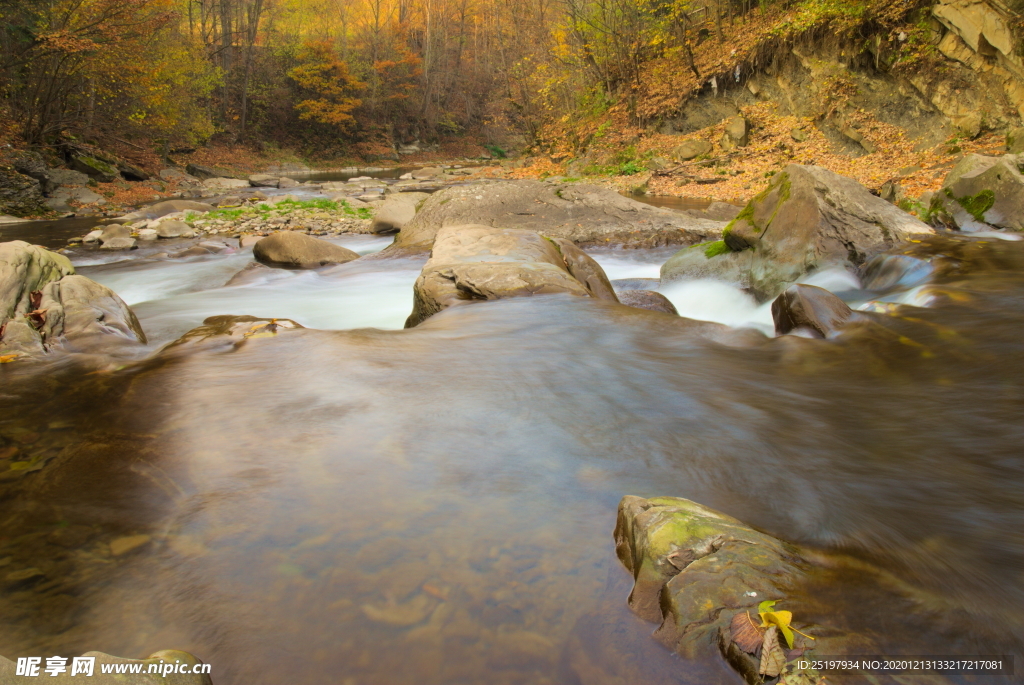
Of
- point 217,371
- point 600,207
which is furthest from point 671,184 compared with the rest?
point 217,371

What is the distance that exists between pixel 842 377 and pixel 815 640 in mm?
2988

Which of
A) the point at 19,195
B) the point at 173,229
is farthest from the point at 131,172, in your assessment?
the point at 173,229

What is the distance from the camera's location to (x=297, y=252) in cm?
993

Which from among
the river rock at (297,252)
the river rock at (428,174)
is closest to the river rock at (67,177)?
the river rock at (297,252)

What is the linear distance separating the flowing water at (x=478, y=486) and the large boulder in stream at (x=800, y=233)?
6.63 ft

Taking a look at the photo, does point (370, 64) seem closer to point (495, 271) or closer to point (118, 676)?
point (495, 271)

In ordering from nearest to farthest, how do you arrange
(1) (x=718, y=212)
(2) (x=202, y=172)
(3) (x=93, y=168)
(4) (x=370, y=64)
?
(1) (x=718, y=212), (3) (x=93, y=168), (2) (x=202, y=172), (4) (x=370, y=64)

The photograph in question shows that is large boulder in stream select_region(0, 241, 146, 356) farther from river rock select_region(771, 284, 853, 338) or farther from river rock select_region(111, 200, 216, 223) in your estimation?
river rock select_region(111, 200, 216, 223)

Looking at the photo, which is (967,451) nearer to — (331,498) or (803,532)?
(803,532)

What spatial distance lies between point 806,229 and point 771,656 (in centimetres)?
666

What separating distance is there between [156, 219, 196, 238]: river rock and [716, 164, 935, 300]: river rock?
1159 cm

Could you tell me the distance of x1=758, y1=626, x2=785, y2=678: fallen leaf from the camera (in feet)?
5.21

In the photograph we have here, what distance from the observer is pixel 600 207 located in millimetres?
11547

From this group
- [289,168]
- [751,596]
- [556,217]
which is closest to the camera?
[751,596]
